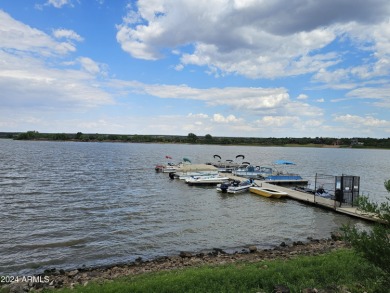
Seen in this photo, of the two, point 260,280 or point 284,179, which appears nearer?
point 260,280

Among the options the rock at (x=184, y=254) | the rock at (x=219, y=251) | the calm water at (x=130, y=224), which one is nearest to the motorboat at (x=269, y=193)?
the calm water at (x=130, y=224)

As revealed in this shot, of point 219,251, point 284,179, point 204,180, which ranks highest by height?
point 219,251

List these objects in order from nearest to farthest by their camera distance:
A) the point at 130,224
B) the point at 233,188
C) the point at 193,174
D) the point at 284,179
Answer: the point at 130,224 → the point at 233,188 → the point at 284,179 → the point at 193,174

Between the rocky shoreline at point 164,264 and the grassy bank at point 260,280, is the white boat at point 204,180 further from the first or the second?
the grassy bank at point 260,280

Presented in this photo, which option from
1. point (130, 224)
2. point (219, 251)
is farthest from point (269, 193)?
point (219, 251)

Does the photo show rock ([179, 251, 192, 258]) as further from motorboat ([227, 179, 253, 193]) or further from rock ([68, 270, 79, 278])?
motorboat ([227, 179, 253, 193])

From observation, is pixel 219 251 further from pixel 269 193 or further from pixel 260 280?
pixel 269 193

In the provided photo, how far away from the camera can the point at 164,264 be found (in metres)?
14.8

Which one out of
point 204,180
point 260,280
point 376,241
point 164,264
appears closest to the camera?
point 376,241

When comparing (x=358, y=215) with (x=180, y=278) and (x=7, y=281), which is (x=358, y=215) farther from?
(x=7, y=281)

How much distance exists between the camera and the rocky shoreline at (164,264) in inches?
479

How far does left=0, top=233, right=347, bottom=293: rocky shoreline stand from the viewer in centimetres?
1216

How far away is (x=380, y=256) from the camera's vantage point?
6.18 m

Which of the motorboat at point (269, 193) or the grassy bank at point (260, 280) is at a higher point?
the grassy bank at point (260, 280)
